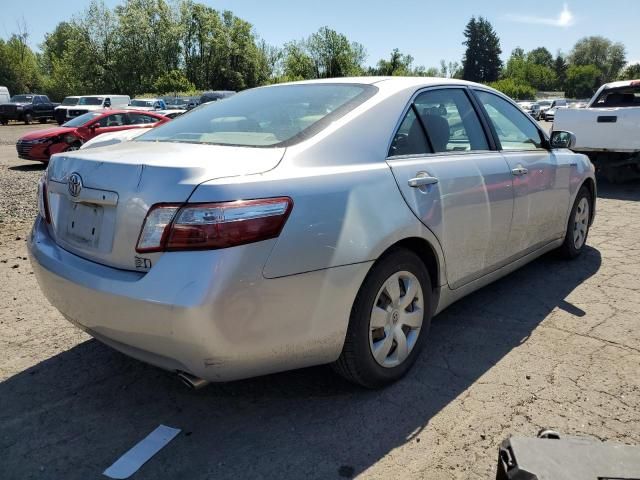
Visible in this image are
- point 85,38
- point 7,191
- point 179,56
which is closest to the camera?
point 7,191

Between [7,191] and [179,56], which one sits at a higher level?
[179,56]

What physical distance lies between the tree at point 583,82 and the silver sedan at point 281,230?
109m

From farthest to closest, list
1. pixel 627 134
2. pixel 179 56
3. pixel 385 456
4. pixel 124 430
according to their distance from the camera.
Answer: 1. pixel 179 56
2. pixel 627 134
3. pixel 124 430
4. pixel 385 456

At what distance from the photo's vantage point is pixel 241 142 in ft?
8.73

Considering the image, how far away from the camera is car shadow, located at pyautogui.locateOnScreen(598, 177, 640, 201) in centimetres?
871

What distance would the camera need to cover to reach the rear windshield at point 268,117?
106 inches

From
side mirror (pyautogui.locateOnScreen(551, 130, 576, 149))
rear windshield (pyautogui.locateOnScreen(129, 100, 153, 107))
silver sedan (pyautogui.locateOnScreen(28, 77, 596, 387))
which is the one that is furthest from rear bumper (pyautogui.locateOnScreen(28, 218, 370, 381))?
rear windshield (pyautogui.locateOnScreen(129, 100, 153, 107))

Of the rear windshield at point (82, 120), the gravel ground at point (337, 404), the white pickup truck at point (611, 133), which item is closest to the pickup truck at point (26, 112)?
the rear windshield at point (82, 120)

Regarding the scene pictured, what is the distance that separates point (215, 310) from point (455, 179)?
1688 millimetres

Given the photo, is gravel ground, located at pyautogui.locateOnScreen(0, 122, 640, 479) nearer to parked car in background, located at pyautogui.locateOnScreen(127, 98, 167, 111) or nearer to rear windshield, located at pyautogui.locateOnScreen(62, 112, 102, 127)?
rear windshield, located at pyautogui.locateOnScreen(62, 112, 102, 127)

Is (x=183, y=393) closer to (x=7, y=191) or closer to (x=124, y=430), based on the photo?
(x=124, y=430)

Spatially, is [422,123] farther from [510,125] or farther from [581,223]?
[581,223]

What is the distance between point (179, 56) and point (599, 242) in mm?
71373

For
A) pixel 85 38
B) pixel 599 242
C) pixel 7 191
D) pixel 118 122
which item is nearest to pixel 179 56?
pixel 85 38
